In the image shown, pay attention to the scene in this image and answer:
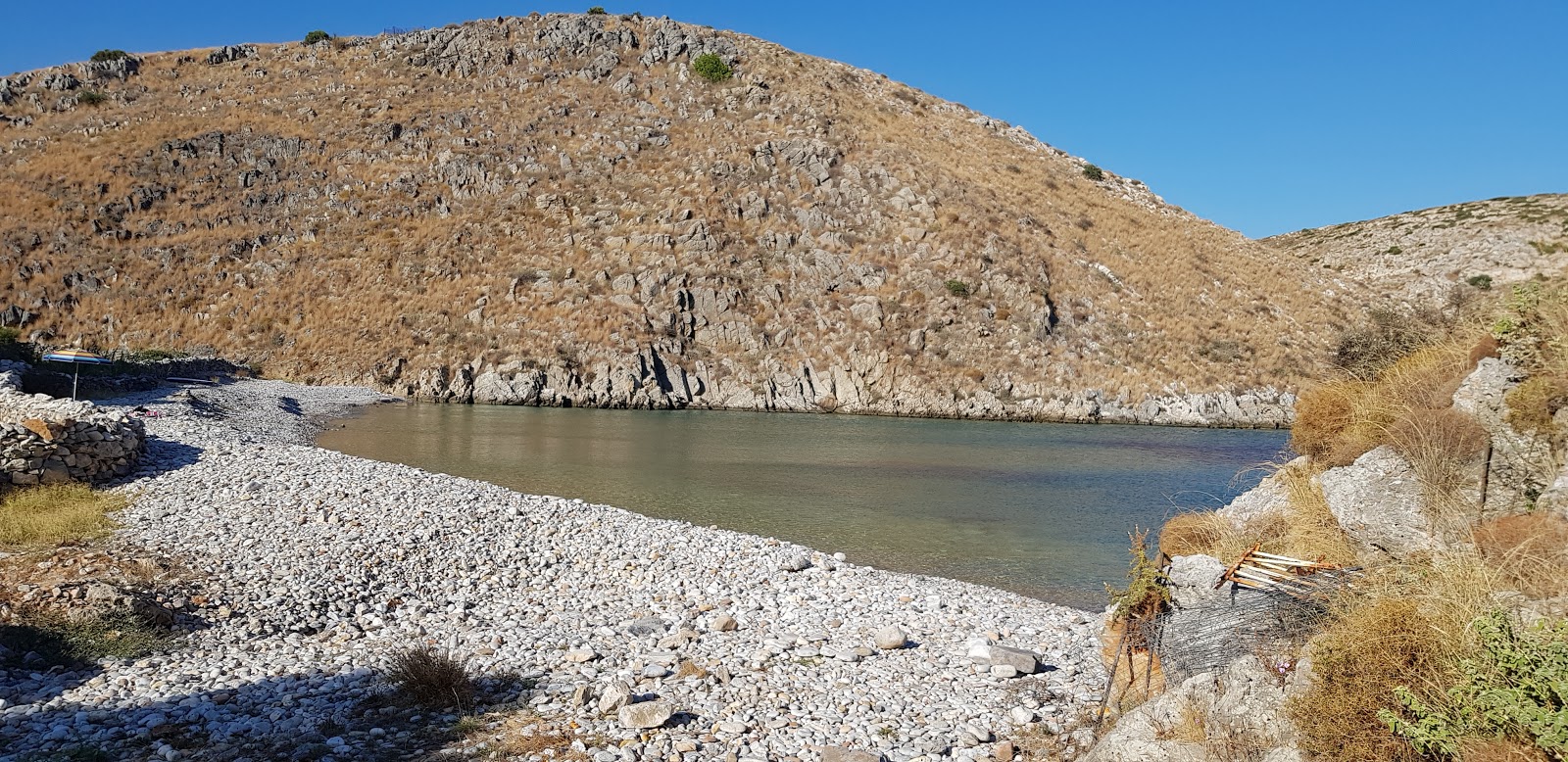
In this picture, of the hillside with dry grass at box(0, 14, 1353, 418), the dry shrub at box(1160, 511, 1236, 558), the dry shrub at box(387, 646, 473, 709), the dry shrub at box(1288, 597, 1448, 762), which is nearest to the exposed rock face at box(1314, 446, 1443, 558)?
the dry shrub at box(1160, 511, 1236, 558)

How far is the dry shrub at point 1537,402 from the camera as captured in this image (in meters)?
6.38

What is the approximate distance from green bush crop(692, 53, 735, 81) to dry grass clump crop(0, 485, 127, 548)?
74.0 meters

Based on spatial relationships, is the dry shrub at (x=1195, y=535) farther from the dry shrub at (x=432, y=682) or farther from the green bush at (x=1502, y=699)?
the dry shrub at (x=432, y=682)

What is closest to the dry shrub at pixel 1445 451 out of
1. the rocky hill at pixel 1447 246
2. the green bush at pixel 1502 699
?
the green bush at pixel 1502 699

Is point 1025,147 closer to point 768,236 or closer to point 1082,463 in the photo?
point 768,236

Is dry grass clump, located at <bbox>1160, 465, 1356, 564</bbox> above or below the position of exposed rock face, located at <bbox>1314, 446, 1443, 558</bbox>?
below

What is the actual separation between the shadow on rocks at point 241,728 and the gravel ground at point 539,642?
0.09 ft

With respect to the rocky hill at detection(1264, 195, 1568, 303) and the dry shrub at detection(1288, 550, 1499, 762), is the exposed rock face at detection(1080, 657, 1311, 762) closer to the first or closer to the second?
the dry shrub at detection(1288, 550, 1499, 762)

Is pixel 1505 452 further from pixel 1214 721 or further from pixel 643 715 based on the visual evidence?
pixel 643 715

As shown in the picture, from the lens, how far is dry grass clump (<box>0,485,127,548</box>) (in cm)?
1338

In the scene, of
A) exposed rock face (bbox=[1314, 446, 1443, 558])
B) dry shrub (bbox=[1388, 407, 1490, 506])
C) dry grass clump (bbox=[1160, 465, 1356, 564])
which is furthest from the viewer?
dry grass clump (bbox=[1160, 465, 1356, 564])

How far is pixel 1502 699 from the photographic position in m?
4.34

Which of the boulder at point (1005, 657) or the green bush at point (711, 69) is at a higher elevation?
the green bush at point (711, 69)

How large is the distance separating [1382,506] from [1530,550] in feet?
5.33
